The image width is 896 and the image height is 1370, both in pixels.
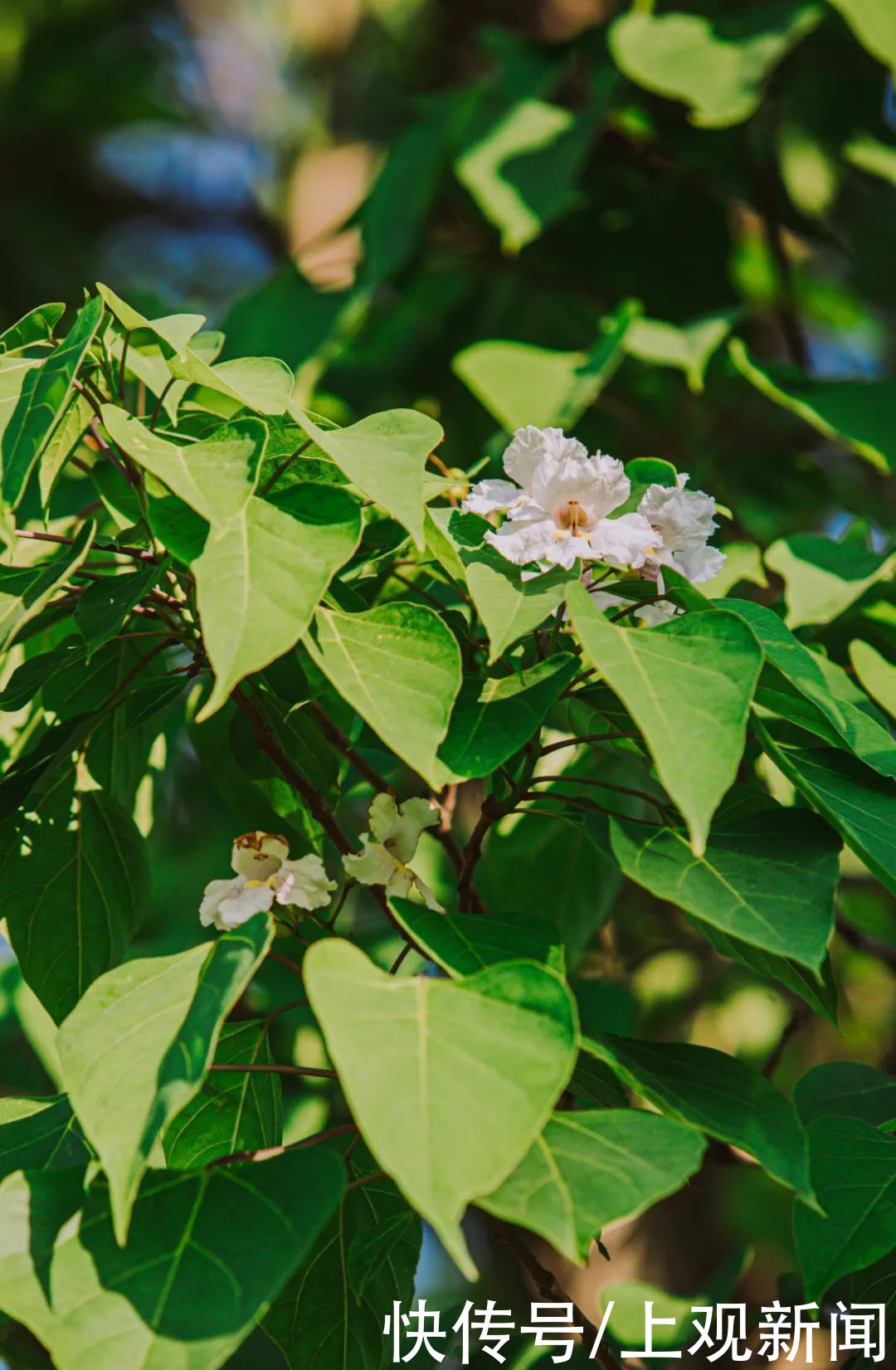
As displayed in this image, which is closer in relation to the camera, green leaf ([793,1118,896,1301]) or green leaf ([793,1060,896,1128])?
green leaf ([793,1118,896,1301])

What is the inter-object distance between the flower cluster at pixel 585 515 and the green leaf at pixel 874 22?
2.72 ft

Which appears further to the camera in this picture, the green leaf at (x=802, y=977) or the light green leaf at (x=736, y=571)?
the light green leaf at (x=736, y=571)

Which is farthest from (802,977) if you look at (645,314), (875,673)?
(645,314)

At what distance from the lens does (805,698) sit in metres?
0.71

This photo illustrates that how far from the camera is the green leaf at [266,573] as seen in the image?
57 centimetres

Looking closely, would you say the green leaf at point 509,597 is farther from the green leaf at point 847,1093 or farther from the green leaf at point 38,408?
the green leaf at point 847,1093

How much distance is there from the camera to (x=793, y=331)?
164 cm

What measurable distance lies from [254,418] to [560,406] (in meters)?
0.71

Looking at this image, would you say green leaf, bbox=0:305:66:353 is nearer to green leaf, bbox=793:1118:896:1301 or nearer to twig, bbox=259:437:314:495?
twig, bbox=259:437:314:495

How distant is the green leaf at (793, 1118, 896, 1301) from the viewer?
672 mm

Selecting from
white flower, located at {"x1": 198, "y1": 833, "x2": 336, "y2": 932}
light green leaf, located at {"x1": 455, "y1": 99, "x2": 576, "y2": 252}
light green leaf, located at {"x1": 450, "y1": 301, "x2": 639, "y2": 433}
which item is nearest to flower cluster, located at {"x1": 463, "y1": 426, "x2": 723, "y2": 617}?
white flower, located at {"x1": 198, "y1": 833, "x2": 336, "y2": 932}

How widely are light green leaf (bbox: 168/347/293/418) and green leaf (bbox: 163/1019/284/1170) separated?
368mm

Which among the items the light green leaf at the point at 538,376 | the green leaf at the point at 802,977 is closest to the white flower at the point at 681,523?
the green leaf at the point at 802,977

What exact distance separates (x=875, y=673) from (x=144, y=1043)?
2.06 ft
